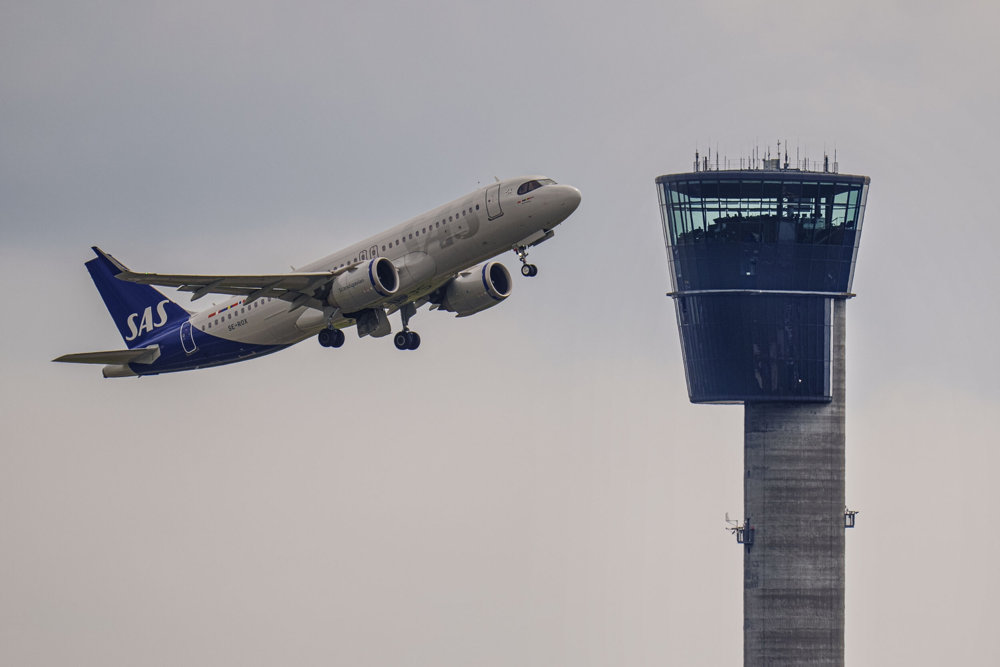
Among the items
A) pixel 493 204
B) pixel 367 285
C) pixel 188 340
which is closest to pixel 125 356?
pixel 188 340

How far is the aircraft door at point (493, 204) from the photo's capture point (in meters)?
105

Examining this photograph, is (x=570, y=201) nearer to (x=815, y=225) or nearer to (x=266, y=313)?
(x=266, y=313)

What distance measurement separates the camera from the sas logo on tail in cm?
12481

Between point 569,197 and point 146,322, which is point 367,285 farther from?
point 146,322

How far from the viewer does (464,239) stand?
10550 cm

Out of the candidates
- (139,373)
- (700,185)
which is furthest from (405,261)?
(700,185)

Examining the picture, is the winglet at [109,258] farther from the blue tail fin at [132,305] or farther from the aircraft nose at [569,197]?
the aircraft nose at [569,197]

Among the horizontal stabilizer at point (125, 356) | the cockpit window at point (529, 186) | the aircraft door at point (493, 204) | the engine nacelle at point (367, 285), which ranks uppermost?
the cockpit window at point (529, 186)

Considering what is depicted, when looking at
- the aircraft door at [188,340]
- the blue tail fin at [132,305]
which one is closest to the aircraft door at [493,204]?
the aircraft door at [188,340]

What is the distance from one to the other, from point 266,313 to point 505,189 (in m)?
17.7

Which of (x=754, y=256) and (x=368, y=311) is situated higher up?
(x=754, y=256)

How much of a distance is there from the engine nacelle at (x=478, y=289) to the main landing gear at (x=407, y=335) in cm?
206

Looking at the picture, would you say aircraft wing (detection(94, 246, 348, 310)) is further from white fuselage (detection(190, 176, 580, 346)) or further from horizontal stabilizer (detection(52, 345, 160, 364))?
horizontal stabilizer (detection(52, 345, 160, 364))

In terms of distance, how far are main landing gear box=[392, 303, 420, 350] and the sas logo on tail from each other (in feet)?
58.6
